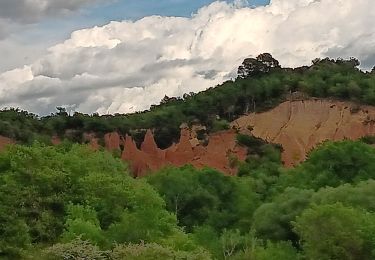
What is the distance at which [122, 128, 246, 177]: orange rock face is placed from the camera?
91.6m

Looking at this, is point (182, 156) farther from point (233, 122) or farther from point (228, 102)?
point (228, 102)

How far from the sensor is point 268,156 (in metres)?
98.3

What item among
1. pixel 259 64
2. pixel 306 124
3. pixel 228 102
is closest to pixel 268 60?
pixel 259 64

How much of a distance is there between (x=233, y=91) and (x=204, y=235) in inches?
2971

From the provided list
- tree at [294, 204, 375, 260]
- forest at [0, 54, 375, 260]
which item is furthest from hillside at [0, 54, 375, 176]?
tree at [294, 204, 375, 260]

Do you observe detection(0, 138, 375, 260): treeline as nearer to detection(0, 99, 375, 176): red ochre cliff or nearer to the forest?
the forest

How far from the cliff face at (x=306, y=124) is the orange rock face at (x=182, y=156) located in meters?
8.53

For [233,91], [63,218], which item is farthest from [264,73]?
[63,218]

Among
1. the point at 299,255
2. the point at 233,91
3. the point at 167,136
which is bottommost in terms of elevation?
the point at 299,255

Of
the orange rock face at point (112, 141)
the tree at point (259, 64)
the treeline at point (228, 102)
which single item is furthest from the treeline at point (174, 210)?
the tree at point (259, 64)

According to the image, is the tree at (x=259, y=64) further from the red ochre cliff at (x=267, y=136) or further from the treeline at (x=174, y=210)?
the treeline at (x=174, y=210)

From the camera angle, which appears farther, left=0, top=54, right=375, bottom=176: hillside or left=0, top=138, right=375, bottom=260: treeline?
left=0, top=54, right=375, bottom=176: hillside

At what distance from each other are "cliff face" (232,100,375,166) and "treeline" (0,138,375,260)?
35.7 metres

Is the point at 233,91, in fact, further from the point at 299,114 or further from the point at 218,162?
the point at 218,162
